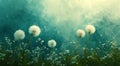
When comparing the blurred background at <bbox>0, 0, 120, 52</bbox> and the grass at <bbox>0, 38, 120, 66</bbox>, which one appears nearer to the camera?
the grass at <bbox>0, 38, 120, 66</bbox>

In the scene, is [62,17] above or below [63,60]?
above

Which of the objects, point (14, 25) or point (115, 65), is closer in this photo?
point (115, 65)

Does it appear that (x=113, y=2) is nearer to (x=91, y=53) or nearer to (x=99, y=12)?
(x=99, y=12)

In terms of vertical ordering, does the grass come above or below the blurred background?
below

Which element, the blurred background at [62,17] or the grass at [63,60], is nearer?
the grass at [63,60]

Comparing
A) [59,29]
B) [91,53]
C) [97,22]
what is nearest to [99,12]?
[97,22]

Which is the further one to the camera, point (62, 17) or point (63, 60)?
point (62, 17)

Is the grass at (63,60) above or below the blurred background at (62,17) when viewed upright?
below

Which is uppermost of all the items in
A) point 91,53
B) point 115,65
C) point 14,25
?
point 14,25

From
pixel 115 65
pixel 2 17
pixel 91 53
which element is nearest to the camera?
pixel 115 65

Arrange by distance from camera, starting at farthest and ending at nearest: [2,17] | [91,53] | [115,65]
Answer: [2,17]
[91,53]
[115,65]

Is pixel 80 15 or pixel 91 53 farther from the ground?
pixel 80 15
